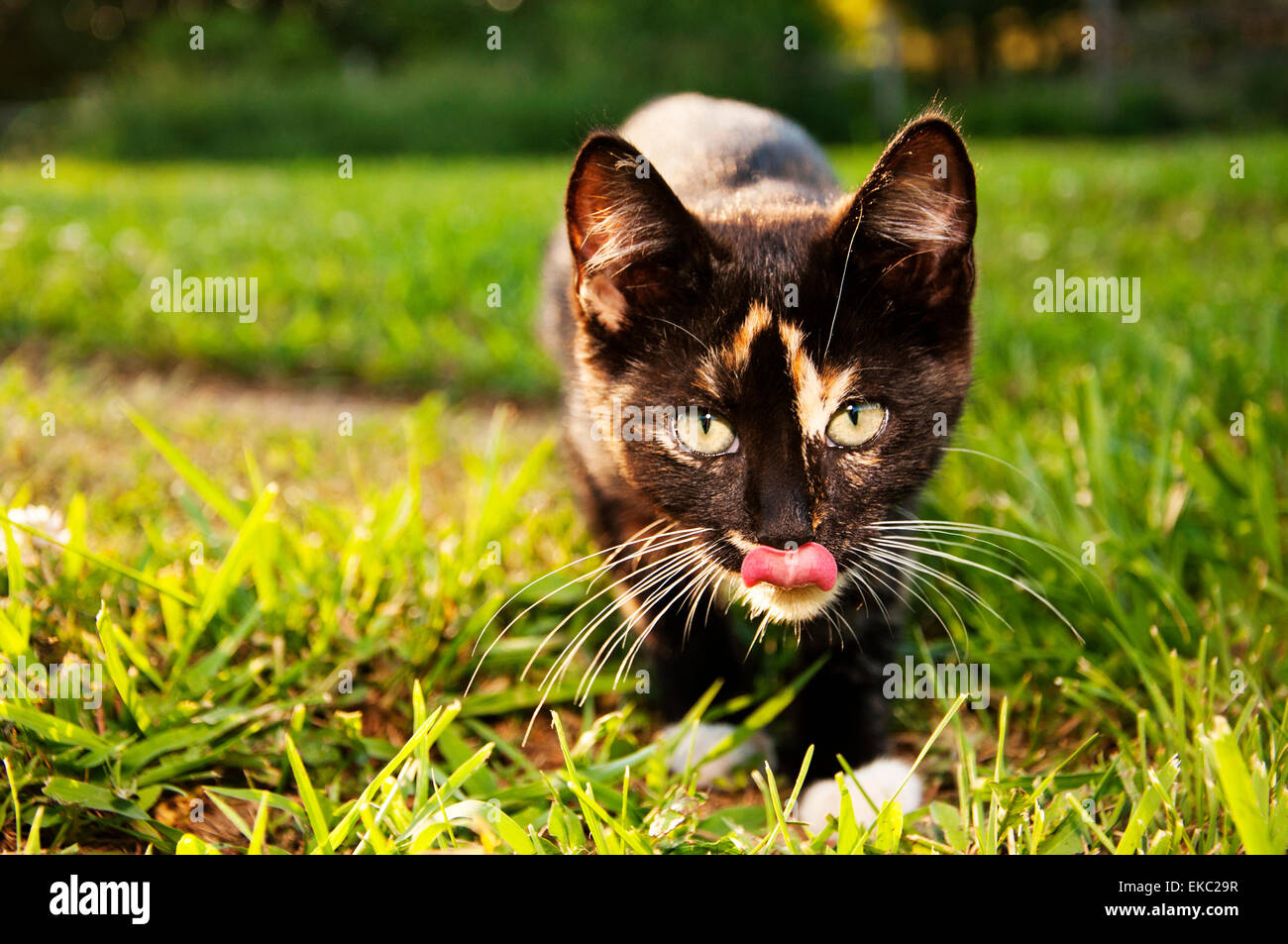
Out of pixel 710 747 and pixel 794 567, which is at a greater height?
pixel 794 567

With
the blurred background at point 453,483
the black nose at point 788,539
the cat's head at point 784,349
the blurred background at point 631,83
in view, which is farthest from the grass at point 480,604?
the blurred background at point 631,83

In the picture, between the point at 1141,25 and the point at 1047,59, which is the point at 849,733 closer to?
the point at 1141,25

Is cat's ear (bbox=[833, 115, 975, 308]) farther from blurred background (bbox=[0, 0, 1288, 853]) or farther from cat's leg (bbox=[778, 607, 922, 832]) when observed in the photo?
cat's leg (bbox=[778, 607, 922, 832])

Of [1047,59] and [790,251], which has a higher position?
[1047,59]

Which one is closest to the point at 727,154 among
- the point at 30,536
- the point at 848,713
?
the point at 848,713

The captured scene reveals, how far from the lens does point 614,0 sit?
1673 centimetres

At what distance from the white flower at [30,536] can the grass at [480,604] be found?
0.05ft

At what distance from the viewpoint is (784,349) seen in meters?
1.42

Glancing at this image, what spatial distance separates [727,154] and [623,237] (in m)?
0.73

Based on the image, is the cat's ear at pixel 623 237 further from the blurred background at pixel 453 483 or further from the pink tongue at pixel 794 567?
the pink tongue at pixel 794 567

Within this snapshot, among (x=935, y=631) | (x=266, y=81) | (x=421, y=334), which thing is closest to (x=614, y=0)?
(x=266, y=81)

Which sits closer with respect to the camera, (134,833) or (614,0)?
(134,833)

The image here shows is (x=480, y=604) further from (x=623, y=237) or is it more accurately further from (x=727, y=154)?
(x=727, y=154)

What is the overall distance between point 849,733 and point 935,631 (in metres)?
0.41
